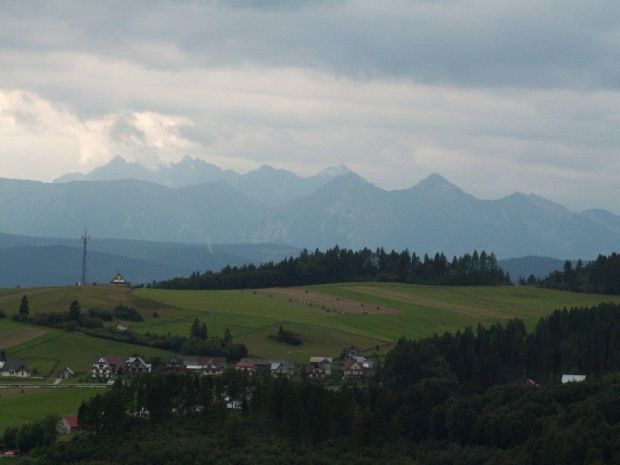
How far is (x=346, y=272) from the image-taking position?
187125mm

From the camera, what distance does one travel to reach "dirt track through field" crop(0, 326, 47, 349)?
108250mm

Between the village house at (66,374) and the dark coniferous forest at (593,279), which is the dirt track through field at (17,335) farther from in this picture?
the dark coniferous forest at (593,279)

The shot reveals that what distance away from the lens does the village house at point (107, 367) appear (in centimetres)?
9781

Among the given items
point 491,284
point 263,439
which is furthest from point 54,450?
point 491,284

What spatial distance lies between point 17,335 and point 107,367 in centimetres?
1628

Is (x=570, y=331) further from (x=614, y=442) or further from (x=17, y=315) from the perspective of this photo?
(x=17, y=315)

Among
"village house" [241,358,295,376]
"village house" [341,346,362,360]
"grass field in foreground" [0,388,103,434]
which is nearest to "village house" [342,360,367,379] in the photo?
"village house" [341,346,362,360]

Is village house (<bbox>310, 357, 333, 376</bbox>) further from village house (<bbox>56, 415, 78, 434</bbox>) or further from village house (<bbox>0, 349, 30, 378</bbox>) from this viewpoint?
village house (<bbox>56, 415, 78, 434</bbox>)

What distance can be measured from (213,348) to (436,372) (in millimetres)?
25128

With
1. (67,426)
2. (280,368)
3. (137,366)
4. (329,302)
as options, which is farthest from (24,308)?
(67,426)

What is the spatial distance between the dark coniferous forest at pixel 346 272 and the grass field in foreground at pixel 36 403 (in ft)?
272

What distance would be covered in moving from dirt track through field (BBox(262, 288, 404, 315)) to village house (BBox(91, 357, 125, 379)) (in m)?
41.8

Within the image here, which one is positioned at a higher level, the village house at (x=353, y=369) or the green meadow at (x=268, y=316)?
the green meadow at (x=268, y=316)

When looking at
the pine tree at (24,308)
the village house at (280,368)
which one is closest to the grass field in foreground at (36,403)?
the village house at (280,368)
